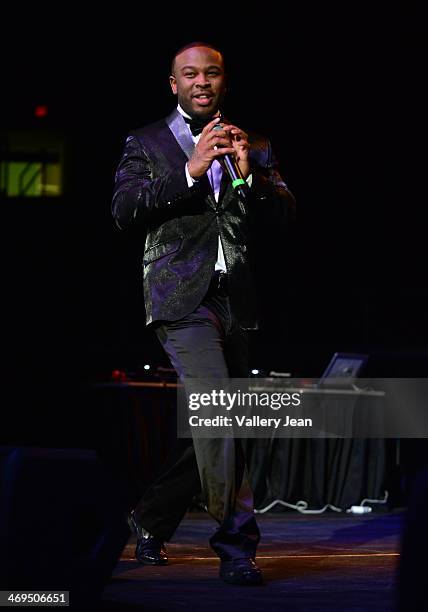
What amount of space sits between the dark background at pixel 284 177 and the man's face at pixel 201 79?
19.3 ft

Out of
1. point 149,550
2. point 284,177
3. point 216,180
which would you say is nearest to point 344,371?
point 149,550

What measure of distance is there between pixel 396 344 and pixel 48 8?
4749 millimetres

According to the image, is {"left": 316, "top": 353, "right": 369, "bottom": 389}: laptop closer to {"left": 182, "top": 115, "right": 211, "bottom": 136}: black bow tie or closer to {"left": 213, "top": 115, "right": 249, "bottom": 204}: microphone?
{"left": 182, "top": 115, "right": 211, "bottom": 136}: black bow tie

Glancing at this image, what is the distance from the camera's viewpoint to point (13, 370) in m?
10.1

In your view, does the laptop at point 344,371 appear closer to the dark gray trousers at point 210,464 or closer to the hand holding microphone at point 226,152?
the dark gray trousers at point 210,464

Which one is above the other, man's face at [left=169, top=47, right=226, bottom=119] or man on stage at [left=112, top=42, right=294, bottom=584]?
man's face at [left=169, top=47, right=226, bottom=119]

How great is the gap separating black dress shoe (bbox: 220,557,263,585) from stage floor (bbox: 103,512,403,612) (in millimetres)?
29

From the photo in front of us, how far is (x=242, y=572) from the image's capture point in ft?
9.65

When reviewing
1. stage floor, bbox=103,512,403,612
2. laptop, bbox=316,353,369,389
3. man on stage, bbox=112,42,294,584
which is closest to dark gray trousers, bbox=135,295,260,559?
man on stage, bbox=112,42,294,584

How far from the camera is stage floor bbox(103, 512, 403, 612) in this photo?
8.57 ft

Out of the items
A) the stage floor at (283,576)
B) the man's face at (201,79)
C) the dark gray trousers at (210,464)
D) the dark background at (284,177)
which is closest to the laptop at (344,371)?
the stage floor at (283,576)

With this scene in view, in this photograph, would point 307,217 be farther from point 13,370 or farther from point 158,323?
point 158,323

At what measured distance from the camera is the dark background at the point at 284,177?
30.3 ft

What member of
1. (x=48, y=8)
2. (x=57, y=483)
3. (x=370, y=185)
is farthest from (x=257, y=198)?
(x=370, y=185)
